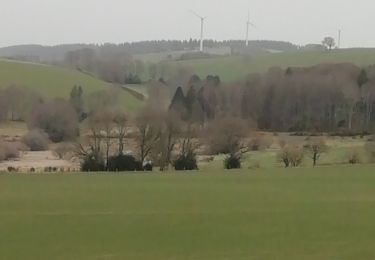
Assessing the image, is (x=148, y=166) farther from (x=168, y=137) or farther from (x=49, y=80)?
(x=49, y=80)

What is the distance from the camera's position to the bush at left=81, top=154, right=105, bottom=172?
55688 millimetres

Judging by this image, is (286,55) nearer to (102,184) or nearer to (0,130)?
(0,130)

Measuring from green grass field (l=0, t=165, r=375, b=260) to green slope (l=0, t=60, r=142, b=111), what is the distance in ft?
235

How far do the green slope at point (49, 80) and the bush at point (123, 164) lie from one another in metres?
56.3

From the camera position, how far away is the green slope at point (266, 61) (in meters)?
146

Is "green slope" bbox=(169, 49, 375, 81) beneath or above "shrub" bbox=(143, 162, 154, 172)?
above

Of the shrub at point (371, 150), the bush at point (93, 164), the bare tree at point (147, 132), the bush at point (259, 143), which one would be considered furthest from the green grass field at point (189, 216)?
the bush at point (259, 143)

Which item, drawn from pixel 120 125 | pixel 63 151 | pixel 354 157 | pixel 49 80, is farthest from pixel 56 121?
pixel 49 80

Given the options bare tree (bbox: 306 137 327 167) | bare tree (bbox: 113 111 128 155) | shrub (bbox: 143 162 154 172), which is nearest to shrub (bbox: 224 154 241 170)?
shrub (bbox: 143 162 154 172)

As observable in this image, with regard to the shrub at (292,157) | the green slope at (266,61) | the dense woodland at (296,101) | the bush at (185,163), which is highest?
the green slope at (266,61)

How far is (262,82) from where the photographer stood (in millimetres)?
115250

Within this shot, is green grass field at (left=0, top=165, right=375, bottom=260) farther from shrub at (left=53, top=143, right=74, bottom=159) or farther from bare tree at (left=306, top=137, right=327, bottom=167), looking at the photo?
shrub at (left=53, top=143, right=74, bottom=159)

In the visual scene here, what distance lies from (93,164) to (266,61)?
106788mm

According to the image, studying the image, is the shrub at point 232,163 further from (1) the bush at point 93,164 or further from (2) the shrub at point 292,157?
(1) the bush at point 93,164
